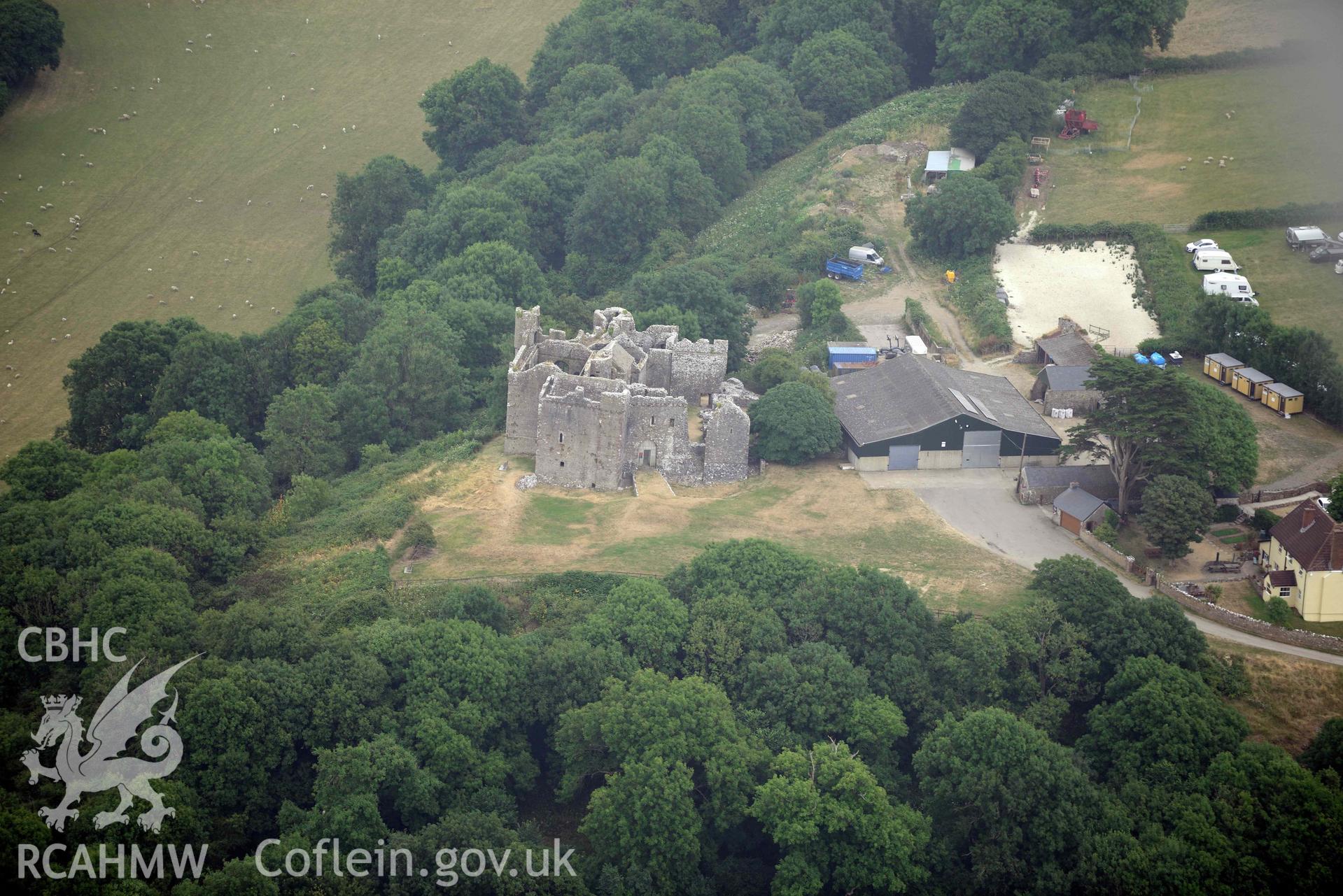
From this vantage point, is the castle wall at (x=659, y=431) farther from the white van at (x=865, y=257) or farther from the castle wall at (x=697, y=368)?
the white van at (x=865, y=257)

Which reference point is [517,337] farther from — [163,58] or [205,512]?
[163,58]

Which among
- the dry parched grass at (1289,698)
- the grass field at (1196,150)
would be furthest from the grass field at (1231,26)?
the dry parched grass at (1289,698)

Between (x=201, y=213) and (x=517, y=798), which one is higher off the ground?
(x=201, y=213)

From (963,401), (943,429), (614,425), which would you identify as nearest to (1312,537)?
(943,429)

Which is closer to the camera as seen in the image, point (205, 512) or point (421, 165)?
point (205, 512)

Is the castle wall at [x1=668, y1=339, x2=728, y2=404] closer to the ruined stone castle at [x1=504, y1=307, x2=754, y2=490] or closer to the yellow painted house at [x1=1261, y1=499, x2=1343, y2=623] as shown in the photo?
the ruined stone castle at [x1=504, y1=307, x2=754, y2=490]

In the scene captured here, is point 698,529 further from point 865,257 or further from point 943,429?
point 865,257

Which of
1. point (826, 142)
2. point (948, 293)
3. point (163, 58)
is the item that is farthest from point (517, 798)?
point (163, 58)
